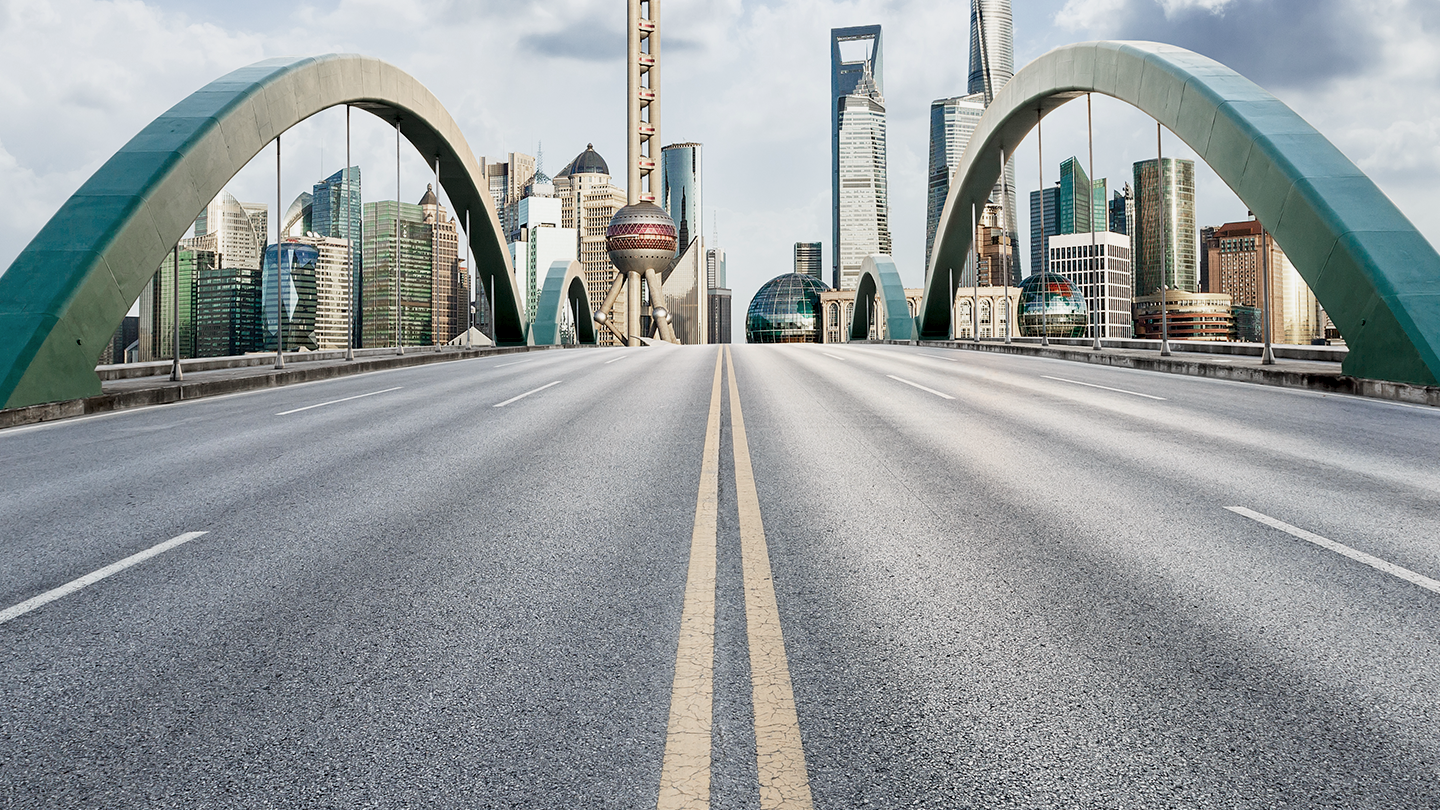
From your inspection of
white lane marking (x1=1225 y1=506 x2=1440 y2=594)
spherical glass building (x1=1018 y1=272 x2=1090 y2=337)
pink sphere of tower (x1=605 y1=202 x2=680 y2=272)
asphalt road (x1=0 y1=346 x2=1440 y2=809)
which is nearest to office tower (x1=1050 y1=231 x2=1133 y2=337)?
spherical glass building (x1=1018 y1=272 x2=1090 y2=337)

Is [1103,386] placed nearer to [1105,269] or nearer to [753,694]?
[753,694]

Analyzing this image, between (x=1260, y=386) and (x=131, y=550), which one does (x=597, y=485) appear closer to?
(x=131, y=550)

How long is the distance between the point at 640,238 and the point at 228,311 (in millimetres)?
94763

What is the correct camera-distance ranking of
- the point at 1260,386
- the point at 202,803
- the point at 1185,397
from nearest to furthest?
the point at 202,803 < the point at 1185,397 < the point at 1260,386

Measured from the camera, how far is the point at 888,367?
22672 mm

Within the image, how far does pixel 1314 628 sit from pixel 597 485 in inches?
189

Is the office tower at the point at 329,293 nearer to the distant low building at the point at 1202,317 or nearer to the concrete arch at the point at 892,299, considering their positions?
the concrete arch at the point at 892,299

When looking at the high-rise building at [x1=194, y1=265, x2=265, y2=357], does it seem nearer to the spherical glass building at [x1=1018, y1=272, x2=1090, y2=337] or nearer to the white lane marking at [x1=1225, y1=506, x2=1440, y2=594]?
the spherical glass building at [x1=1018, y1=272, x2=1090, y2=337]

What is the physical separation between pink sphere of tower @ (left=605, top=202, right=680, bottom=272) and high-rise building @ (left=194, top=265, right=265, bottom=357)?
262 ft

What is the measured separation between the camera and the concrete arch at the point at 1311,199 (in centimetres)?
1341

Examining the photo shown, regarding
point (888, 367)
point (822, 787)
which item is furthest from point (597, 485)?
point (888, 367)

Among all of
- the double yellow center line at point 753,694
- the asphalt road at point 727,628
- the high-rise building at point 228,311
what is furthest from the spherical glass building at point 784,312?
the double yellow center line at point 753,694

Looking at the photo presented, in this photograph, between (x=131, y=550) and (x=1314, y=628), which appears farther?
(x=131, y=550)

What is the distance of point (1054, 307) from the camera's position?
504ft
